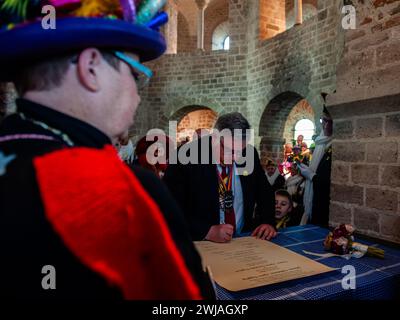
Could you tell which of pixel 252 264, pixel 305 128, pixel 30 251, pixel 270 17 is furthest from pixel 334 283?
pixel 305 128

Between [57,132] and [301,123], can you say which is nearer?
[57,132]

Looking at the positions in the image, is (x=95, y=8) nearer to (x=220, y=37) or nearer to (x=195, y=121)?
(x=195, y=121)

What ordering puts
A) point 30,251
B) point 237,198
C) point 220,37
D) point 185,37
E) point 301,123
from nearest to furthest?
1. point 30,251
2. point 237,198
3. point 301,123
4. point 220,37
5. point 185,37

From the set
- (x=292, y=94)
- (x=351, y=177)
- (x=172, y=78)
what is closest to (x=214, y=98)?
(x=172, y=78)

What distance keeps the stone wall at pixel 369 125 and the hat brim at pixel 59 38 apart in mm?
1988

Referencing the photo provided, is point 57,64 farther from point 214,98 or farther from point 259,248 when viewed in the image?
point 214,98

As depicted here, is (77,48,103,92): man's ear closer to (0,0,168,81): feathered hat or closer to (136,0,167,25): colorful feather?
(0,0,168,81): feathered hat

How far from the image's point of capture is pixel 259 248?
170cm

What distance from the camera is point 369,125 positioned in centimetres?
224

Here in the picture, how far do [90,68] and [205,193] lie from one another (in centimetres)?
163

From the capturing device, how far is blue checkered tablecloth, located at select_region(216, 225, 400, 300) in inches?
46.8

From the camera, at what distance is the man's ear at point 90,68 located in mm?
639

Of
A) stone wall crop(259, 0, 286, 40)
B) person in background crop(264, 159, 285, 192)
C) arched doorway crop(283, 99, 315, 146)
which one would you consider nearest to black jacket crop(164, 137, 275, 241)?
person in background crop(264, 159, 285, 192)
